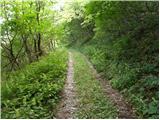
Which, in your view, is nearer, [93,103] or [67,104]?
[93,103]

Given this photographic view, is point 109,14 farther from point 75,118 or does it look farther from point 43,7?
point 43,7

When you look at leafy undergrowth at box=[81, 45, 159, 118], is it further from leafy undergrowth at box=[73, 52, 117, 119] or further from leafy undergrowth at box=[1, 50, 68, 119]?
leafy undergrowth at box=[1, 50, 68, 119]

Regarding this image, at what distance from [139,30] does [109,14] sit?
73.5 inches

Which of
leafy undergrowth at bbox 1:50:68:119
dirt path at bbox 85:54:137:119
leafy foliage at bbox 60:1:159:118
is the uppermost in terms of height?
leafy foliage at bbox 60:1:159:118

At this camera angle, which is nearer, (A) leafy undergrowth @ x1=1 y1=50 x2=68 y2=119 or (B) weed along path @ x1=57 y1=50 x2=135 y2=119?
(A) leafy undergrowth @ x1=1 y1=50 x2=68 y2=119

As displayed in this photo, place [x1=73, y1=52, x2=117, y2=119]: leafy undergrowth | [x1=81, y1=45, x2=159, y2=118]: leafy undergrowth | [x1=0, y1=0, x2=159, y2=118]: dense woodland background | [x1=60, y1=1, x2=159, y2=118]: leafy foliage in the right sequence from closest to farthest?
[x1=81, y1=45, x2=159, y2=118]: leafy undergrowth → [x1=73, y1=52, x2=117, y2=119]: leafy undergrowth → [x1=0, y1=0, x2=159, y2=118]: dense woodland background → [x1=60, y1=1, x2=159, y2=118]: leafy foliage

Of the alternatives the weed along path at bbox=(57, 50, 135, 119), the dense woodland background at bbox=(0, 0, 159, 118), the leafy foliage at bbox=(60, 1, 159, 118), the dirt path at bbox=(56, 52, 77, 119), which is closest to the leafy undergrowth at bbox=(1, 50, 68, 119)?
the dense woodland background at bbox=(0, 0, 159, 118)

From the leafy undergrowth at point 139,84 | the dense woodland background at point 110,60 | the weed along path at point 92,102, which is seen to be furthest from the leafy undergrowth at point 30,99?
the leafy undergrowth at point 139,84

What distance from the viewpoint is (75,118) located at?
25.1 ft

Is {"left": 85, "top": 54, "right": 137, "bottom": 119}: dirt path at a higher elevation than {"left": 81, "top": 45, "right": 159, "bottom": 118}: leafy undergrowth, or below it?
below

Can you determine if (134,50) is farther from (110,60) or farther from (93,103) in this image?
(93,103)

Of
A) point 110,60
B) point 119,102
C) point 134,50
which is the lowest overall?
point 119,102

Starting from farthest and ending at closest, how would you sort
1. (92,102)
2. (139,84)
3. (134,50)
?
(134,50), (139,84), (92,102)

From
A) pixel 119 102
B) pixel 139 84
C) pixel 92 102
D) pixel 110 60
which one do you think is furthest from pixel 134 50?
pixel 92 102
